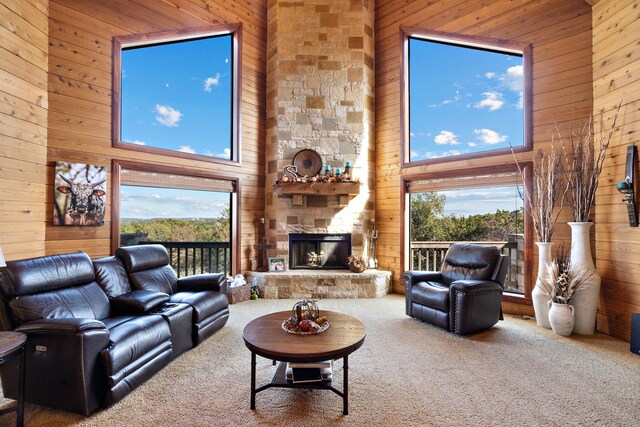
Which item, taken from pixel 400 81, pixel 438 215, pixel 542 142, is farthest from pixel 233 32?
pixel 542 142

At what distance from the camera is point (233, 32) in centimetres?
569

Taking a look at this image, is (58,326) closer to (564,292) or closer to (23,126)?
(23,126)

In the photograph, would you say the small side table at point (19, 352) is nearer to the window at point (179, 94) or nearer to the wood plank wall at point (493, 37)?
the window at point (179, 94)

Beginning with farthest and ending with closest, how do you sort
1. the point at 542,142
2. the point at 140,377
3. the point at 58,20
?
the point at 542,142 → the point at 58,20 → the point at 140,377

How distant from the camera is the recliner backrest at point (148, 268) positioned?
346 centimetres

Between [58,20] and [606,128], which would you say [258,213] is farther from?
[606,128]

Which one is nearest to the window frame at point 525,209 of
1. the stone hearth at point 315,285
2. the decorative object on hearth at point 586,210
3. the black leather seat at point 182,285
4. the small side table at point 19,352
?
the decorative object on hearth at point 586,210

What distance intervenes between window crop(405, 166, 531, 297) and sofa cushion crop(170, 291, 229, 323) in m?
3.34

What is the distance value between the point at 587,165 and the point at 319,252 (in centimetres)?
391

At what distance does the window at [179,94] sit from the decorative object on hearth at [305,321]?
3501mm

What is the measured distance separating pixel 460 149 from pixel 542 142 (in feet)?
3.91

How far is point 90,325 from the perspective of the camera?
2160 millimetres

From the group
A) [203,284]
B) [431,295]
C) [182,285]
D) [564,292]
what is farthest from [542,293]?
[182,285]

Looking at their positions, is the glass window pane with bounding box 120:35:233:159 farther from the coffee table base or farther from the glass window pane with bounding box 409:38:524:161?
the coffee table base
